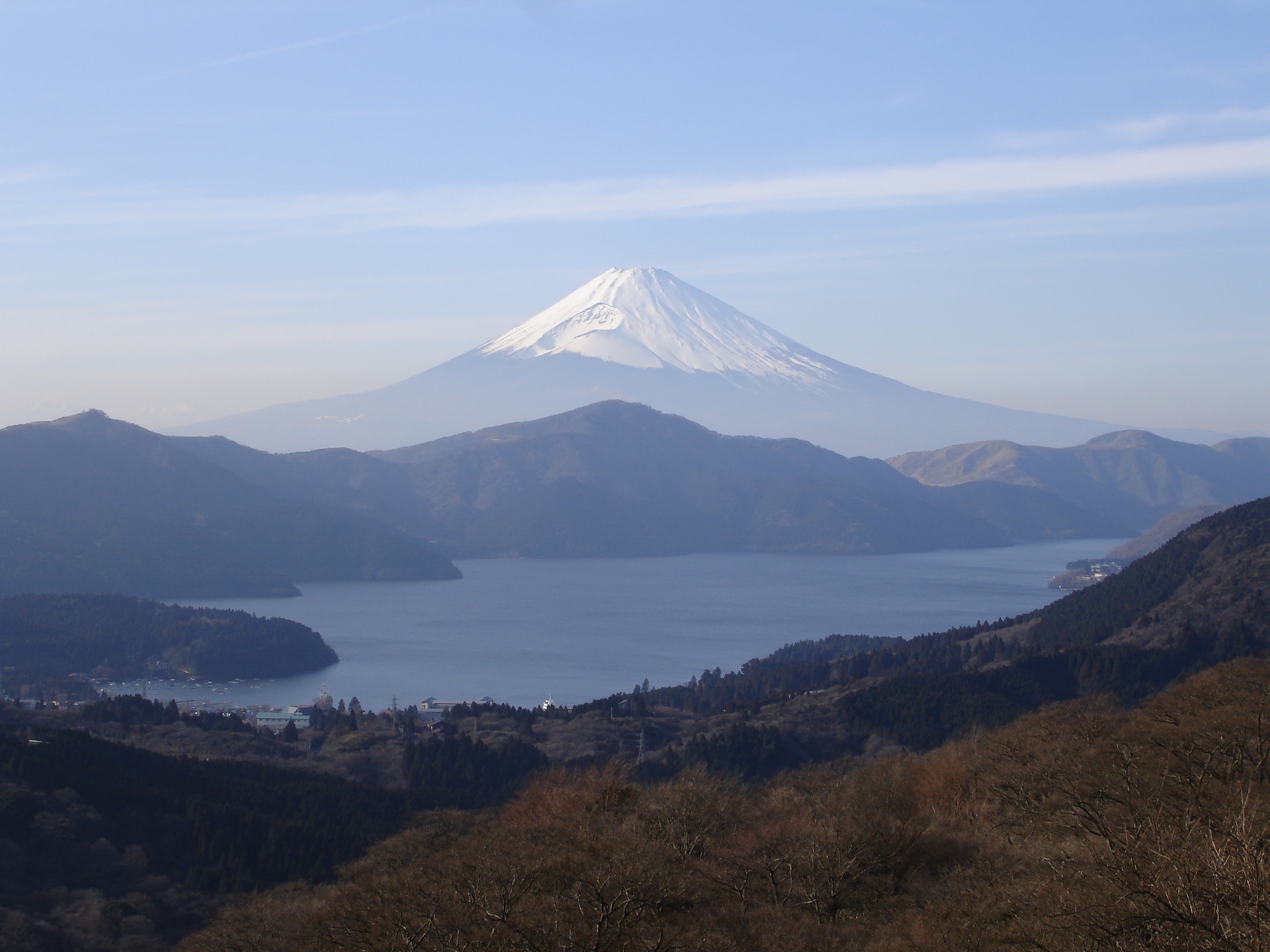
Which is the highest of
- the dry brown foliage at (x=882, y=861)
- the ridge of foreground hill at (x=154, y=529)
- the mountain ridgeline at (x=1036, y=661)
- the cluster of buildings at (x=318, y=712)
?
the ridge of foreground hill at (x=154, y=529)

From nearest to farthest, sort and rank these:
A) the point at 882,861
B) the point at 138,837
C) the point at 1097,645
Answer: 1. the point at 882,861
2. the point at 138,837
3. the point at 1097,645

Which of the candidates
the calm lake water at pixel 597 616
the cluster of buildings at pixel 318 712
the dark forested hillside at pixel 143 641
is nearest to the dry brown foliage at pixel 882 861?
the cluster of buildings at pixel 318 712

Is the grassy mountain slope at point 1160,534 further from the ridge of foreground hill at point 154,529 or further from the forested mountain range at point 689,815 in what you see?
the forested mountain range at point 689,815

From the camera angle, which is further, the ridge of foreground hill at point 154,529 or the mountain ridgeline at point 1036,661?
the ridge of foreground hill at point 154,529

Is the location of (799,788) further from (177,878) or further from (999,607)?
(999,607)

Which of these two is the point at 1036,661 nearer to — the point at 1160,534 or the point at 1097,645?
the point at 1097,645

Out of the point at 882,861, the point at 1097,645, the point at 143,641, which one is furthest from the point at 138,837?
the point at 143,641

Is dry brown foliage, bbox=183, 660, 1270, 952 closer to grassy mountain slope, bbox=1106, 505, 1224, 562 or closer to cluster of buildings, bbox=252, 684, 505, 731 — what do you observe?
cluster of buildings, bbox=252, 684, 505, 731
